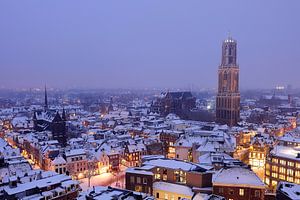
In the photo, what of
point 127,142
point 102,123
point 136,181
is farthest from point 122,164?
point 102,123

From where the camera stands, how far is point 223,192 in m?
43.9

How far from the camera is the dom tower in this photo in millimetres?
120875

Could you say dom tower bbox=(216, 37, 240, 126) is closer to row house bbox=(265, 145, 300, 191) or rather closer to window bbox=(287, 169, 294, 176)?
row house bbox=(265, 145, 300, 191)

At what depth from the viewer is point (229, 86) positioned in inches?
4808

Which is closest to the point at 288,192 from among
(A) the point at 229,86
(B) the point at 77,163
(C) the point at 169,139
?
(B) the point at 77,163

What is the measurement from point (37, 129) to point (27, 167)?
5711 centimetres

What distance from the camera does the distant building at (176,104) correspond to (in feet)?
536

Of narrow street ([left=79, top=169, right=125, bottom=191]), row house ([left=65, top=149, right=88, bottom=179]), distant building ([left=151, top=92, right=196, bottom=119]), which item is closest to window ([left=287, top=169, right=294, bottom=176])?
narrow street ([left=79, top=169, right=125, bottom=191])

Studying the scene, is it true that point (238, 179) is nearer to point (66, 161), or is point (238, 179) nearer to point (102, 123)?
point (66, 161)

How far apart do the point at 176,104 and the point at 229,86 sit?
45.7 metres

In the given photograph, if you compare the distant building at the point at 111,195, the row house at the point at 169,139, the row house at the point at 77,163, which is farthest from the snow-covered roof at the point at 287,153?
the row house at the point at 77,163

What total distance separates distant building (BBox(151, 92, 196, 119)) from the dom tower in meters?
37.9

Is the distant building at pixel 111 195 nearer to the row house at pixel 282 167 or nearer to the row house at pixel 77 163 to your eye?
the row house at pixel 77 163

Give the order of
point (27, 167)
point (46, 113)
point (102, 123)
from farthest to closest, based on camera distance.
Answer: point (102, 123) < point (46, 113) < point (27, 167)
